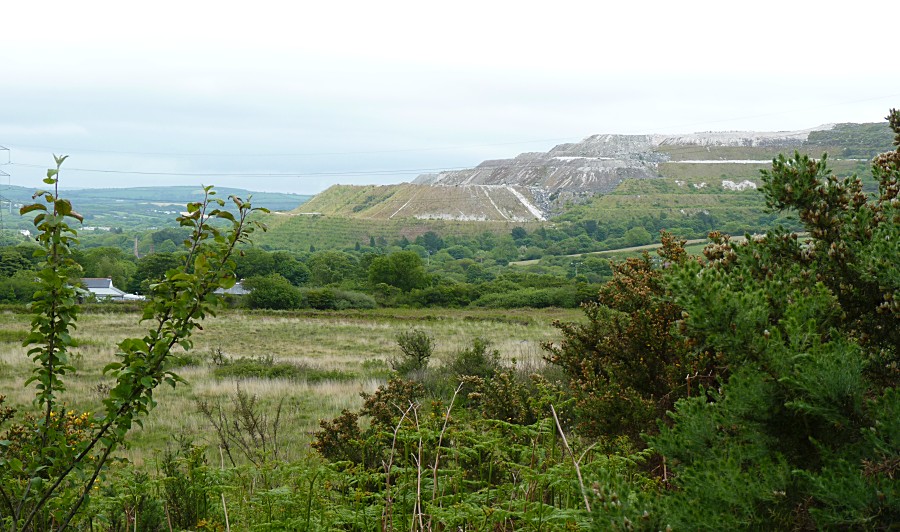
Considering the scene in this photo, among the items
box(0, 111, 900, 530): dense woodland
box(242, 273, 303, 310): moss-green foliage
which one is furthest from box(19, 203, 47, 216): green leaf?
box(242, 273, 303, 310): moss-green foliage

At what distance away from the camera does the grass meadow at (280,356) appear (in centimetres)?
1204

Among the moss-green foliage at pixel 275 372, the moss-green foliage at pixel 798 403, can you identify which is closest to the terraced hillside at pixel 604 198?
the moss-green foliage at pixel 275 372

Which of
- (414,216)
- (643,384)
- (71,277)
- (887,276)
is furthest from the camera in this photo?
(414,216)

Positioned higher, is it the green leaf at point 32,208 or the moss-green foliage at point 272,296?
the green leaf at point 32,208

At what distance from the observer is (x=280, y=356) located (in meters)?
24.0

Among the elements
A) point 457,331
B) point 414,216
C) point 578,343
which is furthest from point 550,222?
point 578,343

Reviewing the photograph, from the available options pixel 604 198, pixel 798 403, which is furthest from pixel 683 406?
pixel 604 198

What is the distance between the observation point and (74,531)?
414 centimetres

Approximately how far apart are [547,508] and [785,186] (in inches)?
60.7

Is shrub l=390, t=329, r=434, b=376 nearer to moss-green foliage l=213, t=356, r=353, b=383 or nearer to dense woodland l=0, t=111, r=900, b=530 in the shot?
moss-green foliage l=213, t=356, r=353, b=383

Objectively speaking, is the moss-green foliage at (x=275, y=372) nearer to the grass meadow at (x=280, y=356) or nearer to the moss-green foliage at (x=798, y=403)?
the grass meadow at (x=280, y=356)

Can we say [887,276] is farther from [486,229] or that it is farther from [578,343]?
[486,229]

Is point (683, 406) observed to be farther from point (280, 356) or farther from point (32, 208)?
point (280, 356)

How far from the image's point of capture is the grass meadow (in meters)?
12.0
